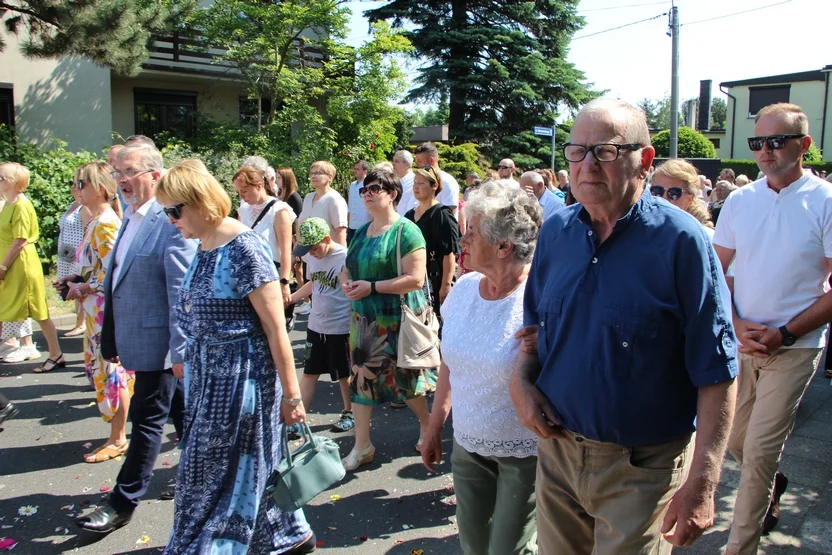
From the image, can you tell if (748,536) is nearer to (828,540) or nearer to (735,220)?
(828,540)

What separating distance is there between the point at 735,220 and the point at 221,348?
106 inches

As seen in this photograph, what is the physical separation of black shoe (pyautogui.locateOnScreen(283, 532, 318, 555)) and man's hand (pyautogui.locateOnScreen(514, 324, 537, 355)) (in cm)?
178

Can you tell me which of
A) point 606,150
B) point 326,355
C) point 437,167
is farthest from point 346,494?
point 437,167

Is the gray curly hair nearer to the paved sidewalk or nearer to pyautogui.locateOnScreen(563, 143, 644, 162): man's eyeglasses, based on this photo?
pyautogui.locateOnScreen(563, 143, 644, 162): man's eyeglasses

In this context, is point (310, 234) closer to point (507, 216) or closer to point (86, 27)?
point (507, 216)

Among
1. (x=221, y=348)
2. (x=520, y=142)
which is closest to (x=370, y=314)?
(x=221, y=348)

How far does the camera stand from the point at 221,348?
3209mm

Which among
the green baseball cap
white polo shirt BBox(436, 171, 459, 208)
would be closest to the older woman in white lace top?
the green baseball cap

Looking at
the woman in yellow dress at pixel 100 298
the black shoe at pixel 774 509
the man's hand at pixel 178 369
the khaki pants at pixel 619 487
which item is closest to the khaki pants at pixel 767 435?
the black shoe at pixel 774 509

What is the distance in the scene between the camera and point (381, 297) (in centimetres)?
454

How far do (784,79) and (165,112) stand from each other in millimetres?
40349

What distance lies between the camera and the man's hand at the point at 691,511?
1944mm

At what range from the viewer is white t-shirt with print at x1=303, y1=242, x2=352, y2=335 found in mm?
5215

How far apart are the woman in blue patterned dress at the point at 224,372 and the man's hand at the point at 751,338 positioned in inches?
88.0
